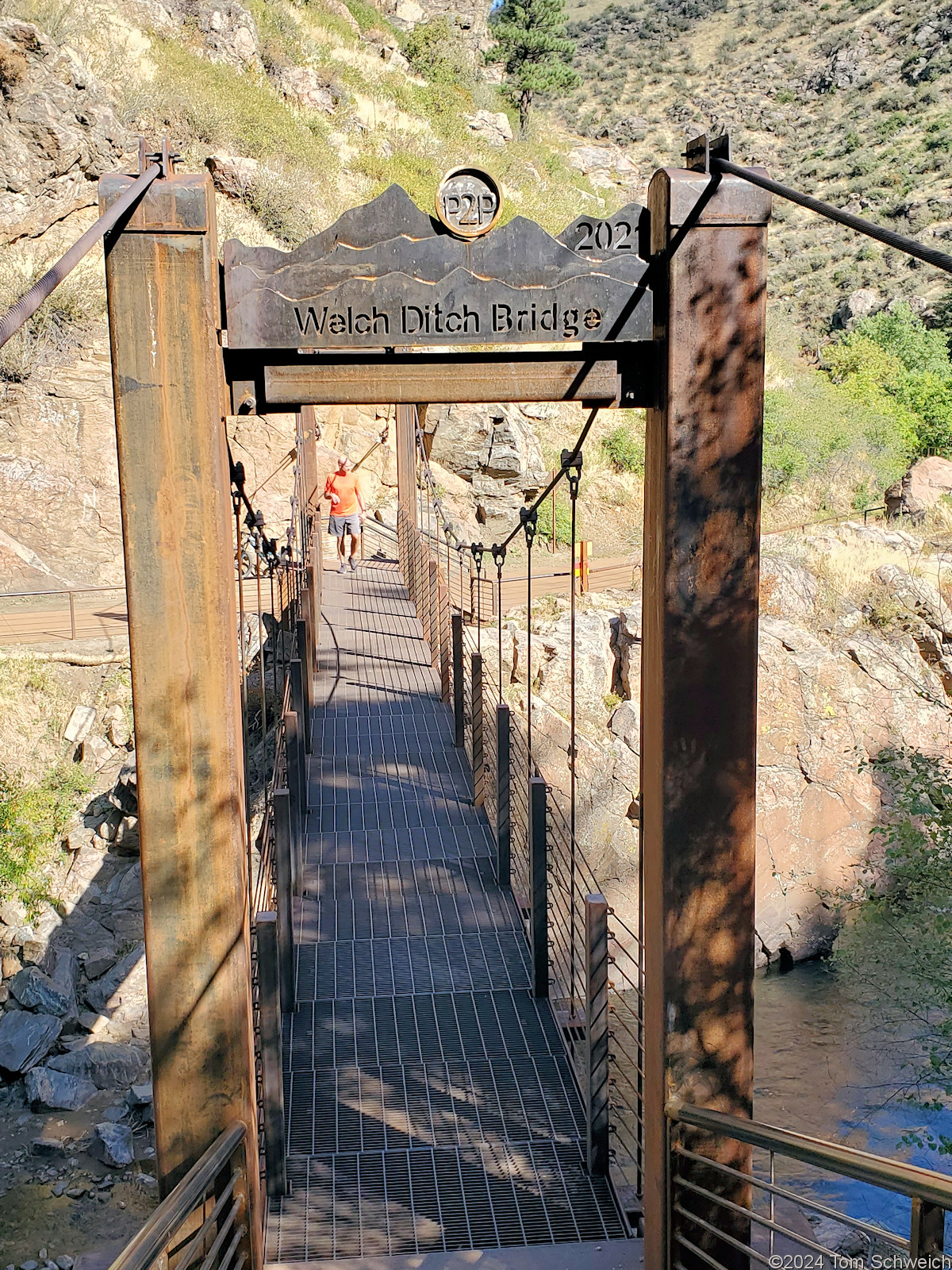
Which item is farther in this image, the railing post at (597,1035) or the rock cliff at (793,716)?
the rock cliff at (793,716)

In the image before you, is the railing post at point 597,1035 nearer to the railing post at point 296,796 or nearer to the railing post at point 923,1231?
the railing post at point 923,1231

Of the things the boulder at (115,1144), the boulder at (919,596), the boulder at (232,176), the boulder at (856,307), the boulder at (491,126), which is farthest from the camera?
the boulder at (856,307)

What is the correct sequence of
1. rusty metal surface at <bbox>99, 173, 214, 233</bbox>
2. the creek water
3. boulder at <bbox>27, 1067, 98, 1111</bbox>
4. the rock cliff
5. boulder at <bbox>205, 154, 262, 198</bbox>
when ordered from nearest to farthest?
rusty metal surface at <bbox>99, 173, 214, 233</bbox> < boulder at <bbox>27, 1067, 98, 1111</bbox> < the creek water < the rock cliff < boulder at <bbox>205, 154, 262, 198</bbox>

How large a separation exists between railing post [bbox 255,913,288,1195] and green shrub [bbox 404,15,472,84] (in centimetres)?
2737

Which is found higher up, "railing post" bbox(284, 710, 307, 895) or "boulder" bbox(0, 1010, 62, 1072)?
"railing post" bbox(284, 710, 307, 895)

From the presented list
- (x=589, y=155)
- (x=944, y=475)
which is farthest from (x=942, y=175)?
(x=944, y=475)

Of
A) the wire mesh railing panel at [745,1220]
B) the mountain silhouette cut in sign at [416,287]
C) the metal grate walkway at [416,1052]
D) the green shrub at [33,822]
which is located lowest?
the green shrub at [33,822]

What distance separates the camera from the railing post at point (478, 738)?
6.57m

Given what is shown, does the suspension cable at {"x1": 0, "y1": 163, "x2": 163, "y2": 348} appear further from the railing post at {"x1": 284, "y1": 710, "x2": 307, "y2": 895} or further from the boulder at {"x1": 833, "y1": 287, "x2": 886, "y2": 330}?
the boulder at {"x1": 833, "y1": 287, "x2": 886, "y2": 330}

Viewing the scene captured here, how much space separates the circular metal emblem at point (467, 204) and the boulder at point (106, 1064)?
18.5 feet

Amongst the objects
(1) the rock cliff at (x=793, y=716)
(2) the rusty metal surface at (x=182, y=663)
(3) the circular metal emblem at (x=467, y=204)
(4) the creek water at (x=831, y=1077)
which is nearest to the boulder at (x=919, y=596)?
(1) the rock cliff at (x=793, y=716)

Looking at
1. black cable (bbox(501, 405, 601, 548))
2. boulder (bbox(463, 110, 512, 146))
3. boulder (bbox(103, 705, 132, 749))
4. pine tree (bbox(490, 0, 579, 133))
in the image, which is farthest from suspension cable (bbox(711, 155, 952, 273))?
pine tree (bbox(490, 0, 579, 133))

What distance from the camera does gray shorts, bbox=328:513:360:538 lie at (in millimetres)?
12203

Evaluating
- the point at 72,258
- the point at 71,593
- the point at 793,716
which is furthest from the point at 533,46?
the point at 72,258
